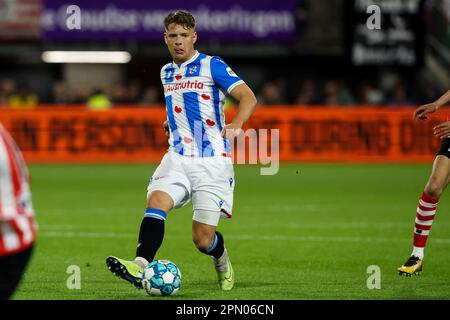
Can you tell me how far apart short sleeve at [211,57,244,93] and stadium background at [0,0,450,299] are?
1478mm

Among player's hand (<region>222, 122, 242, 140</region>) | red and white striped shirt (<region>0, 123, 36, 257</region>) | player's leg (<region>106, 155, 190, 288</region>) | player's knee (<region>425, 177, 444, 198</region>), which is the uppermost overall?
red and white striped shirt (<region>0, 123, 36, 257</region>)

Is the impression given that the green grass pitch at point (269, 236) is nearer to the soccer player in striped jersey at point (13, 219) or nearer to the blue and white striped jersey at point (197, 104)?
the blue and white striped jersey at point (197, 104)

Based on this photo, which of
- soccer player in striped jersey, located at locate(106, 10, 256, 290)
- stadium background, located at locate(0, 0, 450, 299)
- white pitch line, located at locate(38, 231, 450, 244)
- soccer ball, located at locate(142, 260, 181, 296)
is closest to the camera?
soccer ball, located at locate(142, 260, 181, 296)

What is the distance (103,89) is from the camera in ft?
87.5

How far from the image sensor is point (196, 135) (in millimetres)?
7715

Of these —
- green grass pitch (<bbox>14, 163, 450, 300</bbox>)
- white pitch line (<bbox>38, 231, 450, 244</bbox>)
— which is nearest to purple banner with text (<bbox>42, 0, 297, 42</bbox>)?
green grass pitch (<bbox>14, 163, 450, 300</bbox>)

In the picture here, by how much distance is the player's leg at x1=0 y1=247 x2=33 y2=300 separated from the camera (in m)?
4.61

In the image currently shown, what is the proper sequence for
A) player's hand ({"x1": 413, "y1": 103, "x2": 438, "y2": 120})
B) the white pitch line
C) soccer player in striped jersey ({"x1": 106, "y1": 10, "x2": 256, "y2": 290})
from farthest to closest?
the white pitch line, player's hand ({"x1": 413, "y1": 103, "x2": 438, "y2": 120}), soccer player in striped jersey ({"x1": 106, "y1": 10, "x2": 256, "y2": 290})

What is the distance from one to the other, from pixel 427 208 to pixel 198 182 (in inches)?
87.1

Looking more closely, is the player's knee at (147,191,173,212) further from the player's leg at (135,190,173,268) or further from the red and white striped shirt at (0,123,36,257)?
the red and white striped shirt at (0,123,36,257)

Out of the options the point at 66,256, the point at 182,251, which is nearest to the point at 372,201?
the point at 182,251

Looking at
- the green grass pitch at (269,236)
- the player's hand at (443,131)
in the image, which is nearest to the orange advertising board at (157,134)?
the green grass pitch at (269,236)

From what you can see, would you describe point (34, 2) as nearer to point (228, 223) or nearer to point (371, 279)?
point (228, 223)

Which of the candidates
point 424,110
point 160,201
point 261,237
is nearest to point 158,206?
point 160,201
